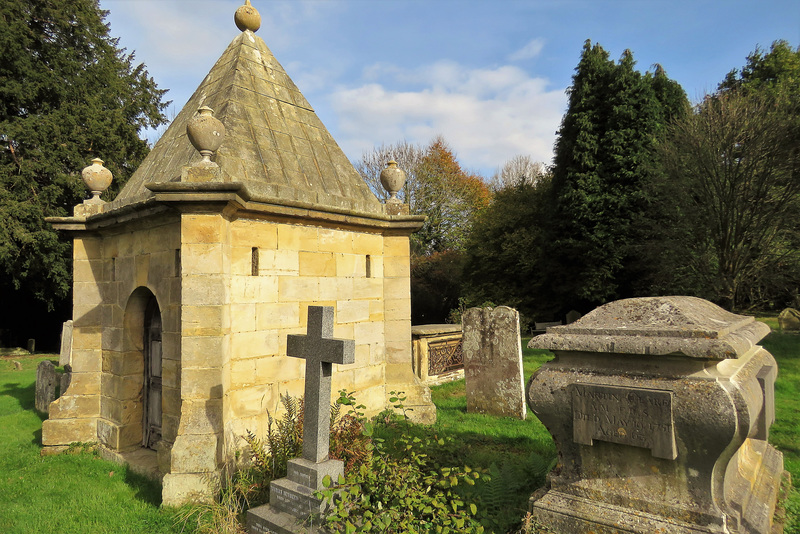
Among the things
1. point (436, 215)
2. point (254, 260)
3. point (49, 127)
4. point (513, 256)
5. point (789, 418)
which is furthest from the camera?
point (436, 215)

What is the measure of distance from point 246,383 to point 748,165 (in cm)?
1514

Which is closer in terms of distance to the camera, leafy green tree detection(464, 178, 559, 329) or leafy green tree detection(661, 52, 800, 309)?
leafy green tree detection(661, 52, 800, 309)

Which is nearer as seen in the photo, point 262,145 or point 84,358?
point 262,145

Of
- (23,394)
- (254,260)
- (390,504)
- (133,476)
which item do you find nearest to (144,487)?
(133,476)

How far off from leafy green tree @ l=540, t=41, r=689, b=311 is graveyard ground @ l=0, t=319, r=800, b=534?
9523 millimetres

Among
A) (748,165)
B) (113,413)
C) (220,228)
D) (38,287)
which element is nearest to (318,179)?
(220,228)

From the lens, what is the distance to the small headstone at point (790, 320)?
1483cm

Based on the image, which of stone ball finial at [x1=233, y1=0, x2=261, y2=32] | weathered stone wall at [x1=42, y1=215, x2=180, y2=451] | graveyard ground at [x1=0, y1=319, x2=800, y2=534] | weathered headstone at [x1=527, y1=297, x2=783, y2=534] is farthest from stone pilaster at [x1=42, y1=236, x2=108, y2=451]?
weathered headstone at [x1=527, y1=297, x2=783, y2=534]

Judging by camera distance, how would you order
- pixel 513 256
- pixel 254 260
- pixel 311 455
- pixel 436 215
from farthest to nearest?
pixel 436 215
pixel 513 256
pixel 254 260
pixel 311 455

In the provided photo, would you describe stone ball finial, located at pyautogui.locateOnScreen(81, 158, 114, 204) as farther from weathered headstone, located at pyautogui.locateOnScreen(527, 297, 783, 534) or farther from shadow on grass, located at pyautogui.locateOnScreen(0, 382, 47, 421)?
weathered headstone, located at pyautogui.locateOnScreen(527, 297, 783, 534)

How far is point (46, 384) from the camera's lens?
843cm

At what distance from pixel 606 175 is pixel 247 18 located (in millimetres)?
15237

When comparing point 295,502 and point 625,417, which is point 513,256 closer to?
point 625,417

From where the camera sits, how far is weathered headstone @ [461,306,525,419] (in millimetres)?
7270
